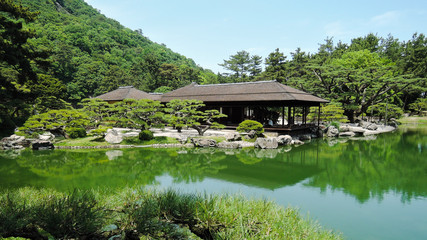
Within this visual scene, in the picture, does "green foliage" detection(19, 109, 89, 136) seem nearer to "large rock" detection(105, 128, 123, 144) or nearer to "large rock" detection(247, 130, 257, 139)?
"large rock" detection(105, 128, 123, 144)

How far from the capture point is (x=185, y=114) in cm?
1611

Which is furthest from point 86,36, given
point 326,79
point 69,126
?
point 326,79

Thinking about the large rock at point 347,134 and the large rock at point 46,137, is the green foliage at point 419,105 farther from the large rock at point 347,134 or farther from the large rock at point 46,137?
the large rock at point 46,137

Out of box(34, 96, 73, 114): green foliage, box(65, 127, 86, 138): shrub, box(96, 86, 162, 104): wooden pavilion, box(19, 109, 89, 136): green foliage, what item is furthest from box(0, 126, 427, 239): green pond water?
box(96, 86, 162, 104): wooden pavilion

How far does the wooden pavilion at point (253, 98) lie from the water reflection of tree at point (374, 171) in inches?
147

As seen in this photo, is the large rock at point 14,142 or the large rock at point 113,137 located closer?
the large rock at point 14,142

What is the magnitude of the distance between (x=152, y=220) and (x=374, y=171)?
8.96 meters

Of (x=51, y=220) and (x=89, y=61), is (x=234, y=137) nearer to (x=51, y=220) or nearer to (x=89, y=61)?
(x=51, y=220)

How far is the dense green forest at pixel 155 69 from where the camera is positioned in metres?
19.3

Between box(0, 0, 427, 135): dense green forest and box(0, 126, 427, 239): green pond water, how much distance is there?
18.0 ft

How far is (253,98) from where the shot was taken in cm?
1677

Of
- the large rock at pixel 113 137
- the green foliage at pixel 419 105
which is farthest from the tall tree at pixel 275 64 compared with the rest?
the large rock at pixel 113 137

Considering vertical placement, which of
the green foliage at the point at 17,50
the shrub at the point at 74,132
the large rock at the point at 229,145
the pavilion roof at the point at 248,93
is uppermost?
the green foliage at the point at 17,50

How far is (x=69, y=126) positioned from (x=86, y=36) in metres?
35.7
